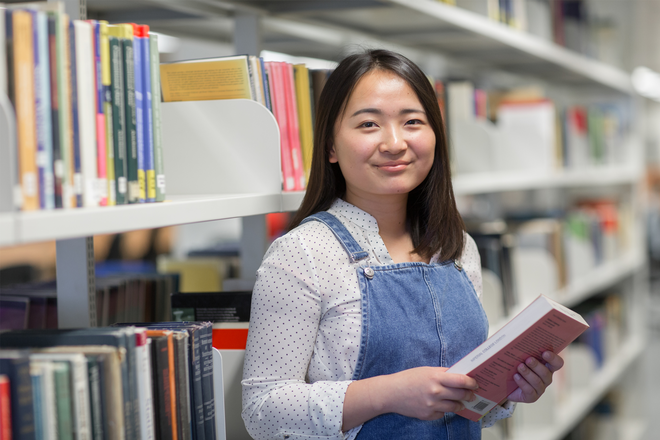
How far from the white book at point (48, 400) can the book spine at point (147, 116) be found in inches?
11.3

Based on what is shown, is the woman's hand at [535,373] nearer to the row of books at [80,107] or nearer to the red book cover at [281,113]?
the red book cover at [281,113]

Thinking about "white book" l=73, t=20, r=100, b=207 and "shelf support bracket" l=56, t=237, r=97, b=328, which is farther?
"shelf support bracket" l=56, t=237, r=97, b=328

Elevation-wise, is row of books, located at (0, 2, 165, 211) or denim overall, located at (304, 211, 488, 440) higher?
row of books, located at (0, 2, 165, 211)

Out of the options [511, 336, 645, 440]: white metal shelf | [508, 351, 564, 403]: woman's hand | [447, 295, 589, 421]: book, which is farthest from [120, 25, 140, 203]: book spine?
[511, 336, 645, 440]: white metal shelf

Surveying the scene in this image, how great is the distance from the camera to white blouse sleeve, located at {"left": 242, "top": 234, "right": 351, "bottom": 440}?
3.55 ft

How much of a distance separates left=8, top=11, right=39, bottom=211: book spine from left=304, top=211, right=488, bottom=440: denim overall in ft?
1.79

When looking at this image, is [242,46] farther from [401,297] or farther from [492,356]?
[492,356]

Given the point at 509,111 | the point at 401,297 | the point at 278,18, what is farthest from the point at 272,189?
the point at 509,111

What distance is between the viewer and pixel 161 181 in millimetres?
1021

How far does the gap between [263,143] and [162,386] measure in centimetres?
50

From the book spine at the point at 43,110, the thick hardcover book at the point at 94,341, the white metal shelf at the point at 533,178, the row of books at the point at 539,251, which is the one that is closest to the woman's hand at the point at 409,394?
the thick hardcover book at the point at 94,341

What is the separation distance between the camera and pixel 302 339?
1111 mm

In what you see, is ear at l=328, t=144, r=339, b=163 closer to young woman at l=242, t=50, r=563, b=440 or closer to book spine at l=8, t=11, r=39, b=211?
young woman at l=242, t=50, r=563, b=440

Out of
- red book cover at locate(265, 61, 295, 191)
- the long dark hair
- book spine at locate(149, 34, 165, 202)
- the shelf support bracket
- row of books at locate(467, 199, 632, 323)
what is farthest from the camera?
row of books at locate(467, 199, 632, 323)
